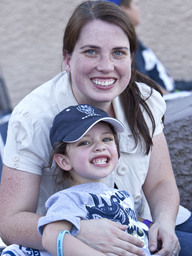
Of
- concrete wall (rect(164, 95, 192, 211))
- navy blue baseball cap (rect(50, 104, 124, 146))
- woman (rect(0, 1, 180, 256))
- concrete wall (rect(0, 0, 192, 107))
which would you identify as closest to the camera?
navy blue baseball cap (rect(50, 104, 124, 146))

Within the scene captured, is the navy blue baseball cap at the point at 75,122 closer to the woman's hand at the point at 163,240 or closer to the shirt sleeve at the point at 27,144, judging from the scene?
the shirt sleeve at the point at 27,144

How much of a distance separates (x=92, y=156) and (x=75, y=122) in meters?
0.16

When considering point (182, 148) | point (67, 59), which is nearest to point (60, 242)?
point (67, 59)

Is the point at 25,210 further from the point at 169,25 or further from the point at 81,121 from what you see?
the point at 169,25

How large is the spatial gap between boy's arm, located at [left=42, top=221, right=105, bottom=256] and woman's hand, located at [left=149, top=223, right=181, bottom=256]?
379 millimetres

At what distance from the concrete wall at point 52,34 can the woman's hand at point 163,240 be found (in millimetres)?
3083

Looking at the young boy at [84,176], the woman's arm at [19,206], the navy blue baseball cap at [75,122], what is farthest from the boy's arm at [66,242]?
the navy blue baseball cap at [75,122]

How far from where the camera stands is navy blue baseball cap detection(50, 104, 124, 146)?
1.95m

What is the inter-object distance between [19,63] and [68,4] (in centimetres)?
82

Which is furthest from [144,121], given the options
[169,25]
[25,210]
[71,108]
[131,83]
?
[169,25]

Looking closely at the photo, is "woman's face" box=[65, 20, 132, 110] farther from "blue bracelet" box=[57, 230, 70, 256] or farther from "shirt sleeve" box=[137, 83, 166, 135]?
"blue bracelet" box=[57, 230, 70, 256]

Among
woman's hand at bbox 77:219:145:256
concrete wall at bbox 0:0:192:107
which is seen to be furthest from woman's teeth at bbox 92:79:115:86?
concrete wall at bbox 0:0:192:107

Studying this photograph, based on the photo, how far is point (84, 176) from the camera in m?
2.00

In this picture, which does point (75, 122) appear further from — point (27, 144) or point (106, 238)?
point (106, 238)
